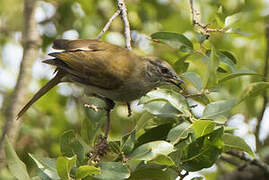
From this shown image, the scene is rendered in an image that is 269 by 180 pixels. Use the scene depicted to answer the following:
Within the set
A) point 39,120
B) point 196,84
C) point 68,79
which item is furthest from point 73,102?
point 196,84

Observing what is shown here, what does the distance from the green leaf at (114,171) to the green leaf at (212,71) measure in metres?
0.76

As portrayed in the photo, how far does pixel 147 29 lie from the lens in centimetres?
544

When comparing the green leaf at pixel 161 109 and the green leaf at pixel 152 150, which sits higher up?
the green leaf at pixel 161 109

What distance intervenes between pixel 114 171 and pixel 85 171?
188mm

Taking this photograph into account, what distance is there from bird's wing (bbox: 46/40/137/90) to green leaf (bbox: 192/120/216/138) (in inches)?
60.2

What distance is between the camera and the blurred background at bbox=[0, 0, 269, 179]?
490cm

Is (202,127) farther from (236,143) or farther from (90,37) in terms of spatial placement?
(90,37)

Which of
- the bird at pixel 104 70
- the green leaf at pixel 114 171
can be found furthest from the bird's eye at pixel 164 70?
the green leaf at pixel 114 171

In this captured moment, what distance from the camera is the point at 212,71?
107 inches

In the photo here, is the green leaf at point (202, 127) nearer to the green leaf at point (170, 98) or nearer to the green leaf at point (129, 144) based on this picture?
the green leaf at point (170, 98)

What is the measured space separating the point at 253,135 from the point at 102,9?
2.39 metres

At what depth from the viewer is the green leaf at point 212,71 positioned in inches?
106

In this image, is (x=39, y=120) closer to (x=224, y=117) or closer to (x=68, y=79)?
(x=68, y=79)

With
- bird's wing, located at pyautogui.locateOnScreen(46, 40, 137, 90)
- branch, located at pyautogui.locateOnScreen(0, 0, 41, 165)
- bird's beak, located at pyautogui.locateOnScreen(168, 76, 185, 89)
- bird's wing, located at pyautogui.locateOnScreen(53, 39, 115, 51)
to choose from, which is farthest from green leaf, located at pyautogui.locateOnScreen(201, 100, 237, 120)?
branch, located at pyautogui.locateOnScreen(0, 0, 41, 165)
